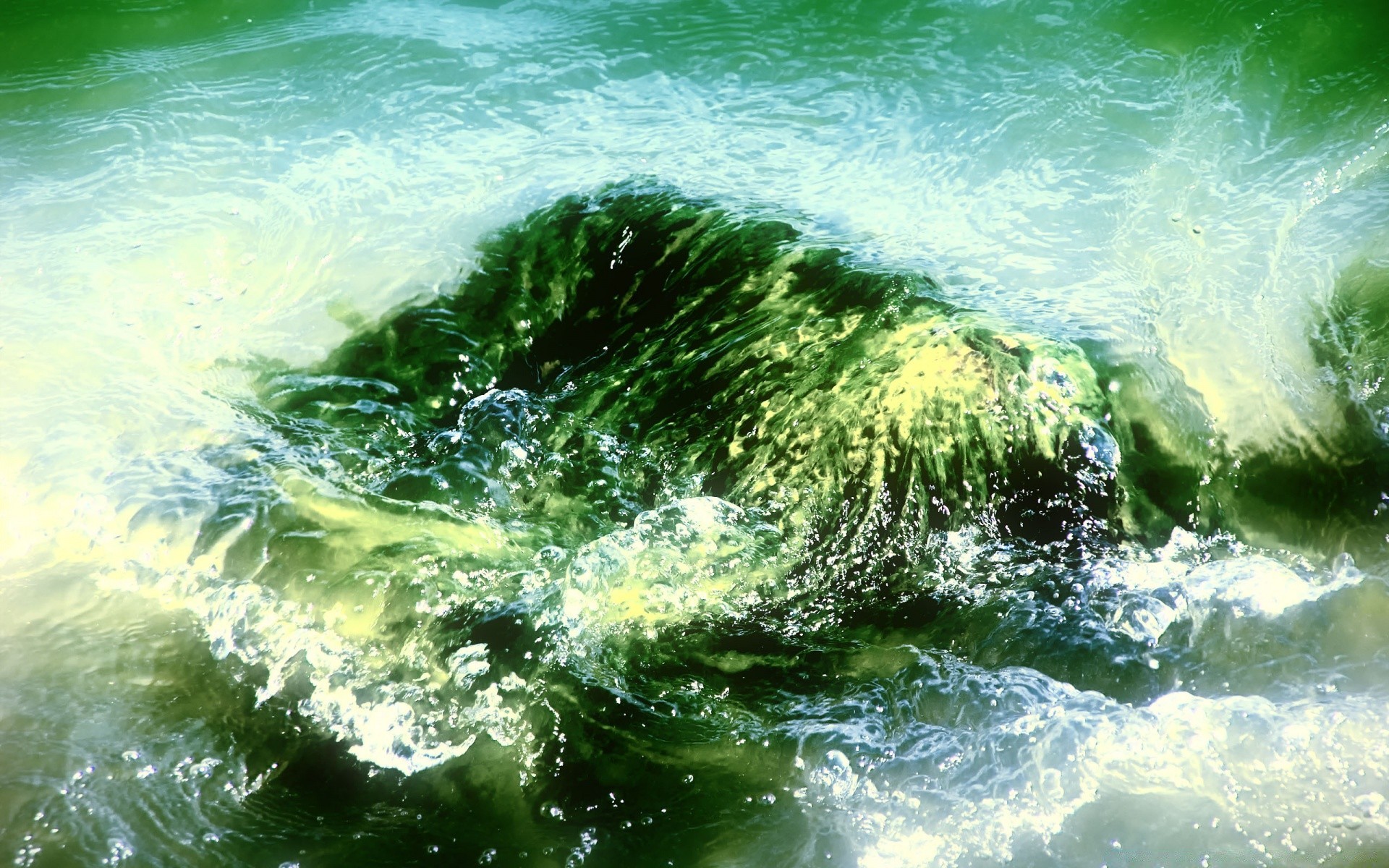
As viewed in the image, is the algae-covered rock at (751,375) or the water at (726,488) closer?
the water at (726,488)

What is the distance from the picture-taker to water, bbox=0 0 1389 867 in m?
1.71

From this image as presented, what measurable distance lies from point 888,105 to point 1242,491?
1.95 meters

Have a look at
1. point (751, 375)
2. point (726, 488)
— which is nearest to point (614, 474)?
point (726, 488)

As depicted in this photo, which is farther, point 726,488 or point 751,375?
point 751,375

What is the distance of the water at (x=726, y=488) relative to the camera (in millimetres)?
1714

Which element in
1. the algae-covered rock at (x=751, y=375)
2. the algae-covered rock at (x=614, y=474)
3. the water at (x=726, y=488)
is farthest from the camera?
the algae-covered rock at (x=751, y=375)

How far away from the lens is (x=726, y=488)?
2338mm

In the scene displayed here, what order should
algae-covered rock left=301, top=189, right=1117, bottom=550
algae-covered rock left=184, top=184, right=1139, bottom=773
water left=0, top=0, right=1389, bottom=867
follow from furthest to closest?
algae-covered rock left=301, top=189, right=1117, bottom=550 → algae-covered rock left=184, top=184, right=1139, bottom=773 → water left=0, top=0, right=1389, bottom=867

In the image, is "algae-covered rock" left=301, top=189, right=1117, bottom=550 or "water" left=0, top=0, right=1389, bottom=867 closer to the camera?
"water" left=0, top=0, right=1389, bottom=867

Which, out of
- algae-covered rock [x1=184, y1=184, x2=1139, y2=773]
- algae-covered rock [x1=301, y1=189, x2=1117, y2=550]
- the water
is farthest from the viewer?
algae-covered rock [x1=301, y1=189, x2=1117, y2=550]

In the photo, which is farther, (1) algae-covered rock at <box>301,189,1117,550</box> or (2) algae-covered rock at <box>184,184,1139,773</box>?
(1) algae-covered rock at <box>301,189,1117,550</box>

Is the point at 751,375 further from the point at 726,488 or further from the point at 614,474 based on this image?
the point at 614,474

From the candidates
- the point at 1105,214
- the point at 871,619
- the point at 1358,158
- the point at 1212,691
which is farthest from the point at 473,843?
the point at 1358,158

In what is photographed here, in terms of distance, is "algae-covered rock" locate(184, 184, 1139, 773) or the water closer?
the water
